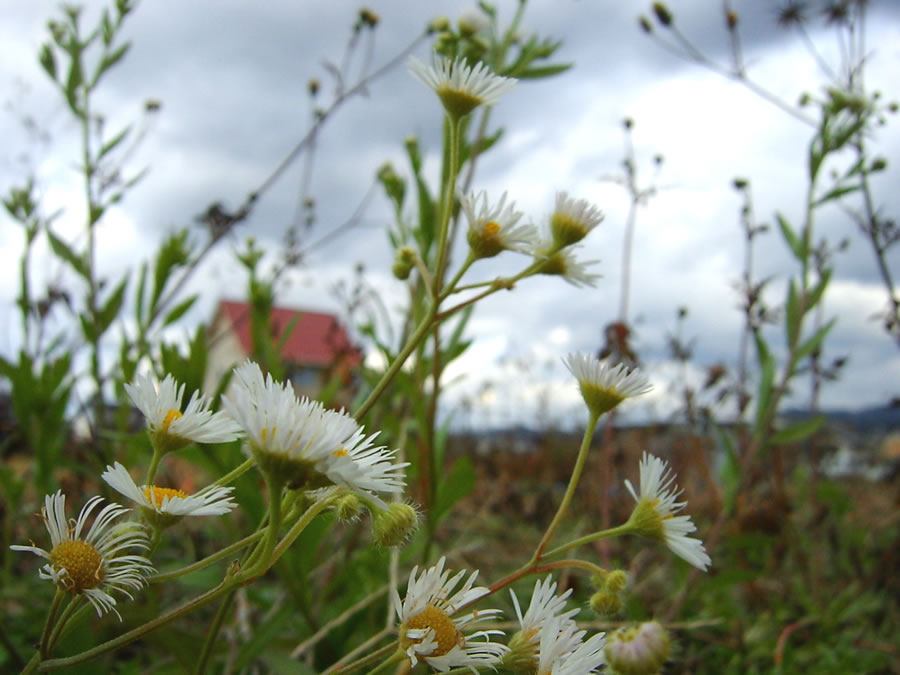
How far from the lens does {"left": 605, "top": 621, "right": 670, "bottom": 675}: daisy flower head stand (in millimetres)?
499

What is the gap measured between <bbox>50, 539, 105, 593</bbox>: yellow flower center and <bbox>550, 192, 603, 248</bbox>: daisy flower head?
0.51 m

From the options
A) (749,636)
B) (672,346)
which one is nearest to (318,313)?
(672,346)

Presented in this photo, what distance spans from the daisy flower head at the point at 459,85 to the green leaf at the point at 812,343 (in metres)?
1.19

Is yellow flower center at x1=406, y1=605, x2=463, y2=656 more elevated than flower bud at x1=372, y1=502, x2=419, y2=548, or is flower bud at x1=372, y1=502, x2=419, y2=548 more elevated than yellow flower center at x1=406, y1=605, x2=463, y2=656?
flower bud at x1=372, y1=502, x2=419, y2=548

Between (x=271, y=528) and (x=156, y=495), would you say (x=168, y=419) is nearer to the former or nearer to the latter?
(x=156, y=495)

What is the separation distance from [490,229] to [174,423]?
350 mm

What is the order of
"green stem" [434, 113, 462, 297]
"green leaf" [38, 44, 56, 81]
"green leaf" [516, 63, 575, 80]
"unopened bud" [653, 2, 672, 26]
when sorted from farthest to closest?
"unopened bud" [653, 2, 672, 26], "green leaf" [38, 44, 56, 81], "green leaf" [516, 63, 575, 80], "green stem" [434, 113, 462, 297]

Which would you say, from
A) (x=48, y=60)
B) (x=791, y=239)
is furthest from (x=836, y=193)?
(x=48, y=60)

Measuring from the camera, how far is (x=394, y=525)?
58 centimetres

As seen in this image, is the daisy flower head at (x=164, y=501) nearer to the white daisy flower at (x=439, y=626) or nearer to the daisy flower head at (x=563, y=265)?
the white daisy flower at (x=439, y=626)

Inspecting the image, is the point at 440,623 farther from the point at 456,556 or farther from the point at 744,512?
the point at 744,512

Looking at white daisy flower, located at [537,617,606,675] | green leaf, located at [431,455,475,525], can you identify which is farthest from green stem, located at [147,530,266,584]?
green leaf, located at [431,455,475,525]

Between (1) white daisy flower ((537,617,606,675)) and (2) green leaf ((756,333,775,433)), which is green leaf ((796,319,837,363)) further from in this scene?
(1) white daisy flower ((537,617,606,675))

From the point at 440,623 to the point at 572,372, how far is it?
272 millimetres
